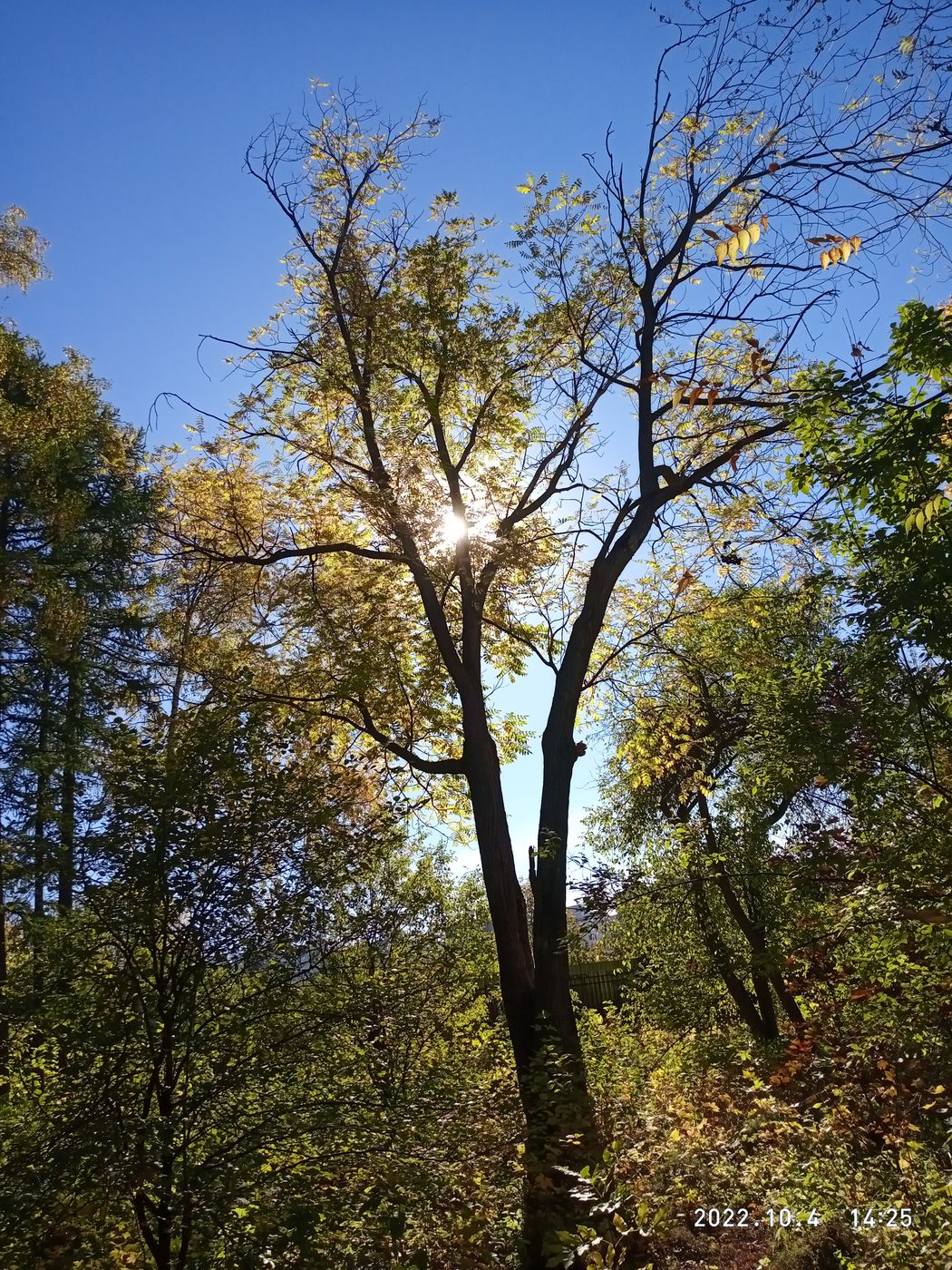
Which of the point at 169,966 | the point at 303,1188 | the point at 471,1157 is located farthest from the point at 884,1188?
the point at 169,966

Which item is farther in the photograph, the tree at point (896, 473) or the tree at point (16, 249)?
the tree at point (16, 249)

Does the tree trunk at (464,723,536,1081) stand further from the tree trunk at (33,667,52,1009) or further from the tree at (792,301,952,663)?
the tree trunk at (33,667,52,1009)

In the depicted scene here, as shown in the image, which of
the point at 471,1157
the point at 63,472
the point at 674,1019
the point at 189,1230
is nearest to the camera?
the point at 189,1230

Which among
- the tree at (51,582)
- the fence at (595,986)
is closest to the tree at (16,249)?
the tree at (51,582)

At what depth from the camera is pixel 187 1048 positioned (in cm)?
367

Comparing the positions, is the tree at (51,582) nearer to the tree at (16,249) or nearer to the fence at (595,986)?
the tree at (16,249)

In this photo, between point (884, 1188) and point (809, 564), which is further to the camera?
point (809, 564)

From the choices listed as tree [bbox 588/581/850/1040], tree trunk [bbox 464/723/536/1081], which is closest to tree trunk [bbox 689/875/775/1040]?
tree [bbox 588/581/850/1040]

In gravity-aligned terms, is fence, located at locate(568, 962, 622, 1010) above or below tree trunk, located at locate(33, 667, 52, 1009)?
below

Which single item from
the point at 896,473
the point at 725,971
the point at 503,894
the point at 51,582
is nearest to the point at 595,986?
the point at 725,971

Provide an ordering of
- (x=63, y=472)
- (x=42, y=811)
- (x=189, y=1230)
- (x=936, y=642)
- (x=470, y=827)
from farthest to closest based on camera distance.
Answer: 1. (x=63, y=472)
2. (x=42, y=811)
3. (x=470, y=827)
4. (x=189, y=1230)
5. (x=936, y=642)

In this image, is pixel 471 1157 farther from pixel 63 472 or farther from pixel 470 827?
pixel 63 472

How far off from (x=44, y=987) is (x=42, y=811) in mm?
9414

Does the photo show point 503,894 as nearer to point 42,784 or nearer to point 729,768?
point 729,768
